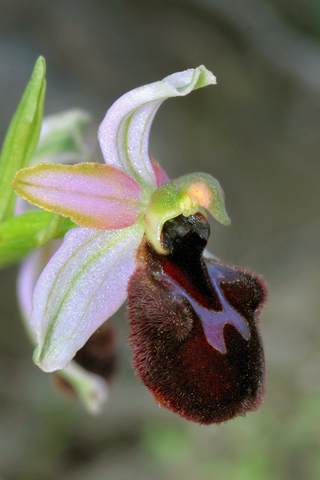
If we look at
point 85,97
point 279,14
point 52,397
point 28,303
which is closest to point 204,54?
point 279,14

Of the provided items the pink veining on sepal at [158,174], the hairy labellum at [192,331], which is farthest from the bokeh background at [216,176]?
the pink veining on sepal at [158,174]

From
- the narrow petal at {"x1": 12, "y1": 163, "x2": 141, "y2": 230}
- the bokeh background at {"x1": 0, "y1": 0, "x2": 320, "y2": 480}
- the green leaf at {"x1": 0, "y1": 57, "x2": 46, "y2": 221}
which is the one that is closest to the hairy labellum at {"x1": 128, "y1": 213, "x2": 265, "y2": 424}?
the narrow petal at {"x1": 12, "y1": 163, "x2": 141, "y2": 230}

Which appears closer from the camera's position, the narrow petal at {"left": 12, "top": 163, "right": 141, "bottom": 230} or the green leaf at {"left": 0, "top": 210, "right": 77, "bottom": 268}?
the narrow petal at {"left": 12, "top": 163, "right": 141, "bottom": 230}

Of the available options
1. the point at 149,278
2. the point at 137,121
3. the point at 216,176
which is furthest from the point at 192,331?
the point at 216,176

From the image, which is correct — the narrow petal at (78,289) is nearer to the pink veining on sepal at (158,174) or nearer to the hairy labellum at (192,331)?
the hairy labellum at (192,331)

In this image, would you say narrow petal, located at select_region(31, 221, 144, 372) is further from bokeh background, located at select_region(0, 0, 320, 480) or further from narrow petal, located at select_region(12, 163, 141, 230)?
bokeh background, located at select_region(0, 0, 320, 480)

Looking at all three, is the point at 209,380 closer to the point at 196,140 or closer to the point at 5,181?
the point at 5,181

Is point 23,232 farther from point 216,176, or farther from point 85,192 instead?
point 216,176

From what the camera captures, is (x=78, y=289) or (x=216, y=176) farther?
(x=216, y=176)
